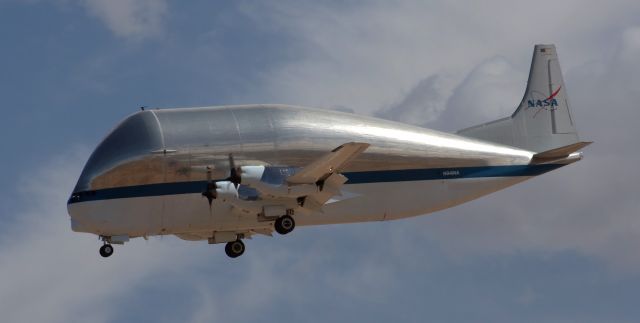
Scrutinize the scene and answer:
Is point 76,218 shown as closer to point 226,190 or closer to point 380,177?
point 226,190

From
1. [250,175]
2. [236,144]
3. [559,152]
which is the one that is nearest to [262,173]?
[250,175]

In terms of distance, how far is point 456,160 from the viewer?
5262 centimetres

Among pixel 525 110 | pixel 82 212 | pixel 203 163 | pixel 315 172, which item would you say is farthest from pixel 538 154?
pixel 82 212

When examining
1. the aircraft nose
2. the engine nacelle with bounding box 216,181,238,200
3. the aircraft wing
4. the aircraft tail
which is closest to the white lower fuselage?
the aircraft nose

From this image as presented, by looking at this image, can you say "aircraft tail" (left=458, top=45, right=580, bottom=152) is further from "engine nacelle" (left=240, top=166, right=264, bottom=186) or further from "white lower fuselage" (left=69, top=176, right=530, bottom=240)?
"engine nacelle" (left=240, top=166, right=264, bottom=186)

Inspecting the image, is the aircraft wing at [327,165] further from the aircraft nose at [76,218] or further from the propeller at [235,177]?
the aircraft nose at [76,218]

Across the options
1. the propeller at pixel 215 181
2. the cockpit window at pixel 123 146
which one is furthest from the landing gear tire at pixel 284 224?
the cockpit window at pixel 123 146

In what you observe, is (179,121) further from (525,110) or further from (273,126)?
(525,110)

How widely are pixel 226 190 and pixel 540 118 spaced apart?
16.4 metres

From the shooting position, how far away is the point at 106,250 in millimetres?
49531

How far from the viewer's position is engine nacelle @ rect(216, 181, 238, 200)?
158 ft

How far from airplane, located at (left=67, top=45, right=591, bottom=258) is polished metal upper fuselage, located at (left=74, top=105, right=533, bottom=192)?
0.04m

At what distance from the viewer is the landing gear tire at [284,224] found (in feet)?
161

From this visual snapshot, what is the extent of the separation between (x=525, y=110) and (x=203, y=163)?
16294mm
